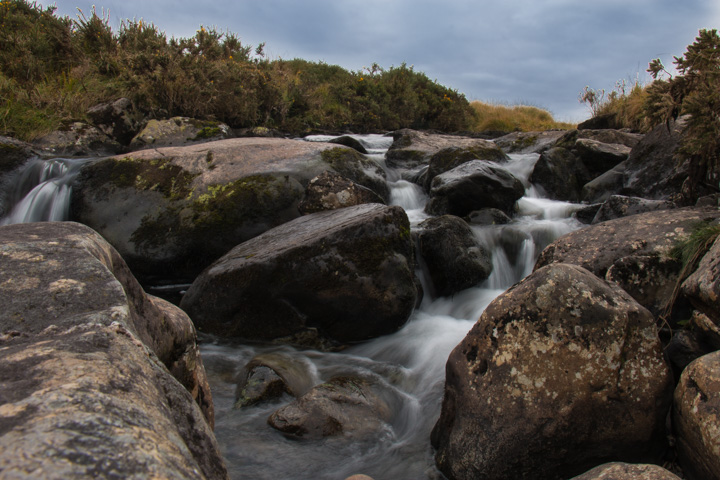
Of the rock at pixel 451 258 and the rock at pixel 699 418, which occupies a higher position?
the rock at pixel 451 258

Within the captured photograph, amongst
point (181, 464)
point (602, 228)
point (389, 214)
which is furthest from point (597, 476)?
point (389, 214)

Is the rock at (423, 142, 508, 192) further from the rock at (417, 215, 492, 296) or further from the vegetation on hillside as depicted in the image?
the vegetation on hillside

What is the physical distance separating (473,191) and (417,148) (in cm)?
434

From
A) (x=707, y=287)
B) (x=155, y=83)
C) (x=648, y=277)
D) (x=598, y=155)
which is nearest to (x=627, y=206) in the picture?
(x=648, y=277)

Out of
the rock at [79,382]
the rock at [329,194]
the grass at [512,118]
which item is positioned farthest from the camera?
the grass at [512,118]

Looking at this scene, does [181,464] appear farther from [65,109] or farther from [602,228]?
[65,109]

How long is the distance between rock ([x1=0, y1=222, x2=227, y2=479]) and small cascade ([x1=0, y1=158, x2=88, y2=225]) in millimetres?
6009

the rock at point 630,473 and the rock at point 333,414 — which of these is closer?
the rock at point 630,473

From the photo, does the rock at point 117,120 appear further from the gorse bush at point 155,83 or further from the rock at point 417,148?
the rock at point 417,148

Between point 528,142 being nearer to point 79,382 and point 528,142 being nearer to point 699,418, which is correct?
point 699,418

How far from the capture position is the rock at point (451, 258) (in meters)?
6.54

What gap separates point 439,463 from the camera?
10.7ft

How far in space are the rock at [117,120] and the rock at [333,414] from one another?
9.58m

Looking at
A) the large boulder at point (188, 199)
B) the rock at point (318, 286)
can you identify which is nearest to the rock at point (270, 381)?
the rock at point (318, 286)
